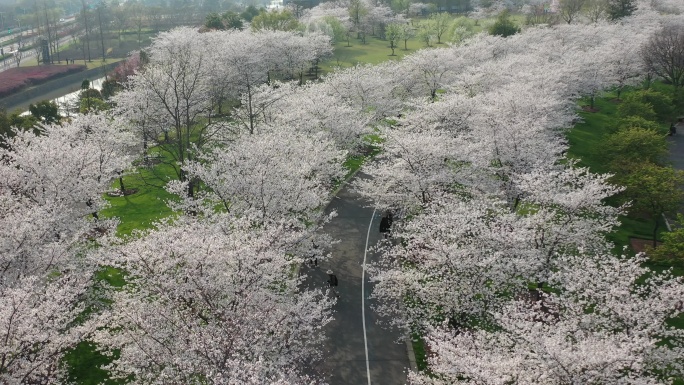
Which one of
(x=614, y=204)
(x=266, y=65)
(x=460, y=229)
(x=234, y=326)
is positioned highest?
(x=266, y=65)

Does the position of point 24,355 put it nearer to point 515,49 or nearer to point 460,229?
point 460,229

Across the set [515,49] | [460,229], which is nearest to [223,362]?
[460,229]

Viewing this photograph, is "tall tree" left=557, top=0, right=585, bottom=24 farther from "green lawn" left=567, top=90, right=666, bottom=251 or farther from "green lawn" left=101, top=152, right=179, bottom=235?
"green lawn" left=101, top=152, right=179, bottom=235

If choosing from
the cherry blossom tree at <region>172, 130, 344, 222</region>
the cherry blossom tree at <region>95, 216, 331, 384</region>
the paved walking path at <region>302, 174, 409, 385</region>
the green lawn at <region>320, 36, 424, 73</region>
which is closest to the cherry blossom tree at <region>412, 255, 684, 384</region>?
the paved walking path at <region>302, 174, 409, 385</region>

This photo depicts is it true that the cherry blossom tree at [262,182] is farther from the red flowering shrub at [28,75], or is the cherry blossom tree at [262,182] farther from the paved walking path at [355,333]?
the red flowering shrub at [28,75]

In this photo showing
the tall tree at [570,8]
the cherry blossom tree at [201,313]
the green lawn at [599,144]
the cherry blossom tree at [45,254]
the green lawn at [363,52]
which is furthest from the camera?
the tall tree at [570,8]

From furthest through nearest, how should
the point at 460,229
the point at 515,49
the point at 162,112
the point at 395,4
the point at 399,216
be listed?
the point at 395,4, the point at 515,49, the point at 162,112, the point at 399,216, the point at 460,229

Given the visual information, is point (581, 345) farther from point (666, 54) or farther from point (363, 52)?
point (363, 52)

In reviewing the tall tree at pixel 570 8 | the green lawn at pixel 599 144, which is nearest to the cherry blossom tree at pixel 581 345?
the green lawn at pixel 599 144
